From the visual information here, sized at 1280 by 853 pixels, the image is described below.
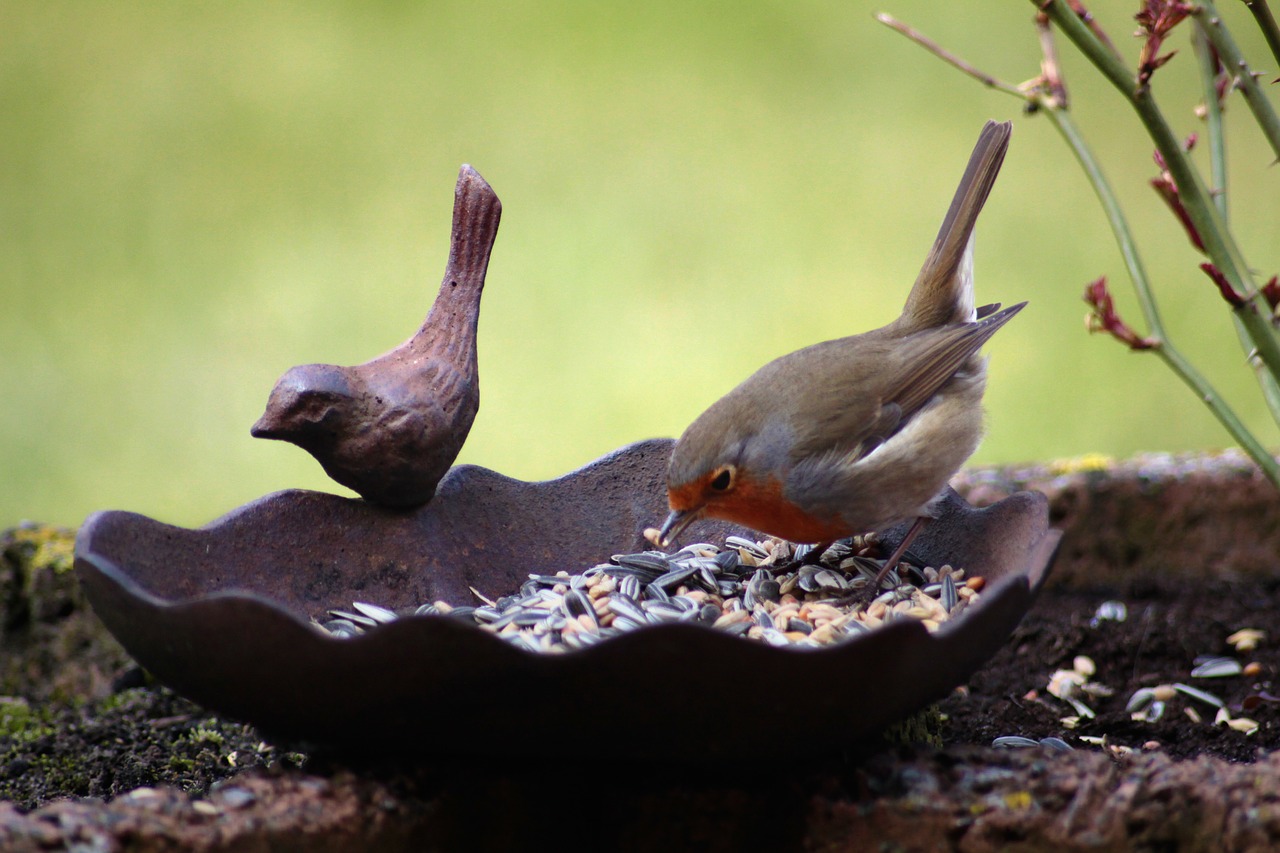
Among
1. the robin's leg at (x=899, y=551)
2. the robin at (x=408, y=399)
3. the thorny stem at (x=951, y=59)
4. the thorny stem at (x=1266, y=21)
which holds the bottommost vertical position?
the robin's leg at (x=899, y=551)

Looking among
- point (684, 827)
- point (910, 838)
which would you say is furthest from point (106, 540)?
point (910, 838)

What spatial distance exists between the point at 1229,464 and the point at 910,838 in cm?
238

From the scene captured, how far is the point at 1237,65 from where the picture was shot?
6.86 feet

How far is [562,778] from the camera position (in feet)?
5.88

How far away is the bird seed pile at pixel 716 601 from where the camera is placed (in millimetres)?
1976

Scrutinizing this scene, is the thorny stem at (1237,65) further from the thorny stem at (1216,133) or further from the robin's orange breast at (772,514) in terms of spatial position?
the robin's orange breast at (772,514)

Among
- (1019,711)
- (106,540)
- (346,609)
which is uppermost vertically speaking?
(106,540)

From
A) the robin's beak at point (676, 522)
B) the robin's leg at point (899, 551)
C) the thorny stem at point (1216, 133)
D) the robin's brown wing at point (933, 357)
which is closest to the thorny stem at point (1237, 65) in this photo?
the thorny stem at point (1216, 133)

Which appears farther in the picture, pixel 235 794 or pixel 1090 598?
pixel 1090 598

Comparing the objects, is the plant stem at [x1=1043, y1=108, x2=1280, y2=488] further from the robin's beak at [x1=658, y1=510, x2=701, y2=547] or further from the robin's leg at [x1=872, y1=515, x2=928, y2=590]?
the robin's beak at [x1=658, y1=510, x2=701, y2=547]

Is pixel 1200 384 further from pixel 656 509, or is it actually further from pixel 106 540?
pixel 106 540

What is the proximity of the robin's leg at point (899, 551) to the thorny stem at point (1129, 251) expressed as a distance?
0.57 metres

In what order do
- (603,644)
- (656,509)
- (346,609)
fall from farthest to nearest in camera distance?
(656,509) < (346,609) < (603,644)

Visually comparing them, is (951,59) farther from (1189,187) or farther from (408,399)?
(408,399)
